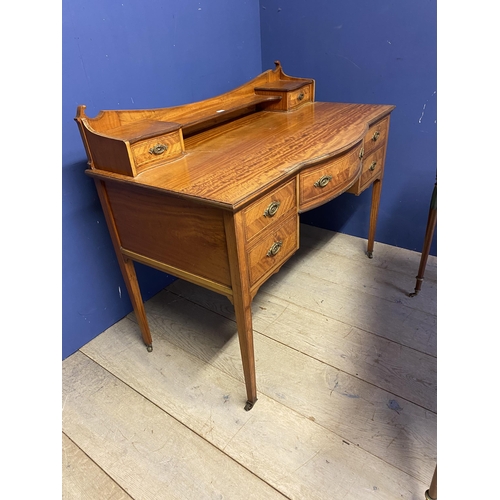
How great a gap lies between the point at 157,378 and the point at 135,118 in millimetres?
915

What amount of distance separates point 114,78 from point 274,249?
857mm

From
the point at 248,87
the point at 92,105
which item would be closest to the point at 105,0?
the point at 92,105

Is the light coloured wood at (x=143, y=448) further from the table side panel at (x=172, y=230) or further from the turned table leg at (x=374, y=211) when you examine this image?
the turned table leg at (x=374, y=211)

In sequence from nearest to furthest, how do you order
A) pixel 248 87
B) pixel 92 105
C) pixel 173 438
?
pixel 173 438, pixel 92 105, pixel 248 87

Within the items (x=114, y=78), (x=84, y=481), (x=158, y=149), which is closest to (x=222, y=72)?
(x=114, y=78)

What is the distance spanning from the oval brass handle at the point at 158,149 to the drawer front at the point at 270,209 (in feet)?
1.19

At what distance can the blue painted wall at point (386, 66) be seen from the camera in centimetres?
161

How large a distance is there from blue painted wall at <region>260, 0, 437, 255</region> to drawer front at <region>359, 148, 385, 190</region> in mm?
184

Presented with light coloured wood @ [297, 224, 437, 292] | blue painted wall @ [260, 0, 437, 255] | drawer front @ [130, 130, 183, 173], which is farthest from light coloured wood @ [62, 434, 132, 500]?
blue painted wall @ [260, 0, 437, 255]

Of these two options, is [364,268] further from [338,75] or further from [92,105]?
[92,105]

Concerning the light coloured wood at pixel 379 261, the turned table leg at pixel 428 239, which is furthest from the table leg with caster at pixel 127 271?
the turned table leg at pixel 428 239

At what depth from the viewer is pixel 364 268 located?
191 cm

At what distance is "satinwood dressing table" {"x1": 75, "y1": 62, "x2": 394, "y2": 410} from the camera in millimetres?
983

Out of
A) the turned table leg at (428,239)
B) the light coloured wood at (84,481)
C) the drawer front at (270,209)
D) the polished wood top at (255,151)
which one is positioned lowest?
the light coloured wood at (84,481)
